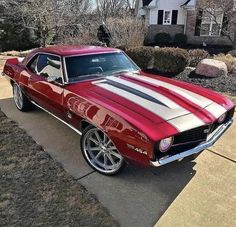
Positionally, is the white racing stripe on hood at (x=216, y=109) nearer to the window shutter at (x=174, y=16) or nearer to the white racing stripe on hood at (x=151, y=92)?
the white racing stripe on hood at (x=151, y=92)

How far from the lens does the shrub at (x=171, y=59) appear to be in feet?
28.5

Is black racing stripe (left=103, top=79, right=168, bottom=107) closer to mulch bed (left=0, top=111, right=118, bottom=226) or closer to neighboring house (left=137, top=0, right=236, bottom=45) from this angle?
mulch bed (left=0, top=111, right=118, bottom=226)

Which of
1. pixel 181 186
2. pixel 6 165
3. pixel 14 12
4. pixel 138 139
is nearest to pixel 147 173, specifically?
pixel 181 186

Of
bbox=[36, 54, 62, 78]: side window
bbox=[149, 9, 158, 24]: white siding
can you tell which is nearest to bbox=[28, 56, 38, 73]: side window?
bbox=[36, 54, 62, 78]: side window

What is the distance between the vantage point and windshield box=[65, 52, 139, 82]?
4.33 m

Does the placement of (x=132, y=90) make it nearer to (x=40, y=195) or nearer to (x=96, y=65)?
(x=96, y=65)

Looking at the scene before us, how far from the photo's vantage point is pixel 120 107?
3365mm

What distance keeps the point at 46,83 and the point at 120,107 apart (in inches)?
67.0

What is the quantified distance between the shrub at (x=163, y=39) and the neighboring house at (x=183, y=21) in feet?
2.61

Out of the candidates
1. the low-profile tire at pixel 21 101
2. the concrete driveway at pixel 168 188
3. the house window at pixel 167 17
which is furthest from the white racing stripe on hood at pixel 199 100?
the house window at pixel 167 17

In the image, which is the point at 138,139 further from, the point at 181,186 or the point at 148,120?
the point at 181,186

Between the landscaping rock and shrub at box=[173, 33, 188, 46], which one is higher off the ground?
the landscaping rock

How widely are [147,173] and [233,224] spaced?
1.16m

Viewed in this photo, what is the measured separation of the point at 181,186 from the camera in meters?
3.42
